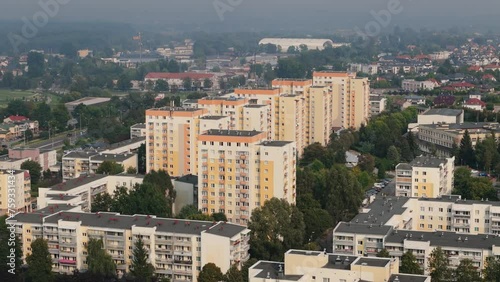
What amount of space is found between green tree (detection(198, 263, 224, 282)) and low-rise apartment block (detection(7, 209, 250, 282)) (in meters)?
0.24

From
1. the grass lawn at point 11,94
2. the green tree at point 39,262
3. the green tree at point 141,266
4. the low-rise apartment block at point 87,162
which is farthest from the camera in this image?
the grass lawn at point 11,94

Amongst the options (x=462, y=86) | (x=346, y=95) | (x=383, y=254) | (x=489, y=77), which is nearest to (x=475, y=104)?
(x=346, y=95)

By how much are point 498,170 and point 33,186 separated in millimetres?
6784

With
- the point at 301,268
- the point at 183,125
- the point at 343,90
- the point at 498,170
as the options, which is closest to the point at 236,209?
the point at 183,125

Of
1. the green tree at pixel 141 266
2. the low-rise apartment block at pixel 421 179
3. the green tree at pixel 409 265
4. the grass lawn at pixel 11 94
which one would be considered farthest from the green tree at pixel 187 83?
the green tree at pixel 409 265

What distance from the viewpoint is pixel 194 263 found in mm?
8664

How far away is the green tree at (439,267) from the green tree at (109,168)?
17.4ft

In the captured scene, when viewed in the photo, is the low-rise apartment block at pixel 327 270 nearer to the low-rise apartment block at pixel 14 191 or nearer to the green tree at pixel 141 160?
the low-rise apartment block at pixel 14 191

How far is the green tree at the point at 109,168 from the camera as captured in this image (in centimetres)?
1212

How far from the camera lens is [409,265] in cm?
807

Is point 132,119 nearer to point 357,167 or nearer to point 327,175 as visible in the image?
point 357,167

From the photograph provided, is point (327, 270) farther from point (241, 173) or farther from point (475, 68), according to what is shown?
point (475, 68)

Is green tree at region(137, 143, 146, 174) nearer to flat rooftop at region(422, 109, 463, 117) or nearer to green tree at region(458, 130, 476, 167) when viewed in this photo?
green tree at region(458, 130, 476, 167)

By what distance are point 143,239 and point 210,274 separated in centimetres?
90
